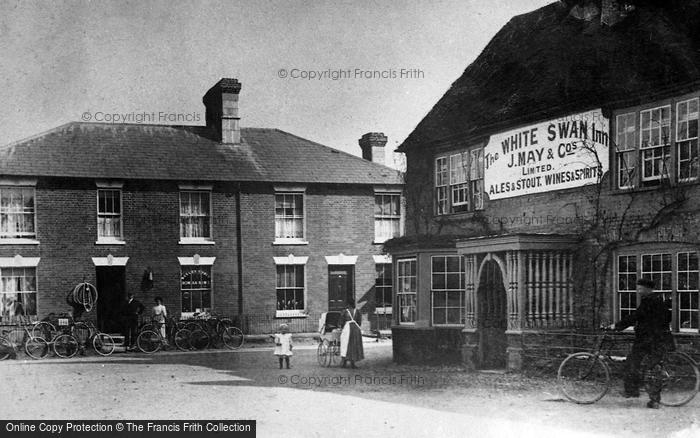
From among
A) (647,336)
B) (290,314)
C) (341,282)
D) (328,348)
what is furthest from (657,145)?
(290,314)

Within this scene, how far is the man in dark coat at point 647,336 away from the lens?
11.0 m

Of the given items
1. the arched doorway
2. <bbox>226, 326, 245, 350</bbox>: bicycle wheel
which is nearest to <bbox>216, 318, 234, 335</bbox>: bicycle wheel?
<bbox>226, 326, 245, 350</bbox>: bicycle wheel

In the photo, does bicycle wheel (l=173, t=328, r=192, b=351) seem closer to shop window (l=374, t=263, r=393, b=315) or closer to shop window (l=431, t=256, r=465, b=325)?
shop window (l=374, t=263, r=393, b=315)

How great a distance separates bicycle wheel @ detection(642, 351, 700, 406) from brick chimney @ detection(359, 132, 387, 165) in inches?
525

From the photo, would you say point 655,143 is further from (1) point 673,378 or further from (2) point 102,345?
(2) point 102,345

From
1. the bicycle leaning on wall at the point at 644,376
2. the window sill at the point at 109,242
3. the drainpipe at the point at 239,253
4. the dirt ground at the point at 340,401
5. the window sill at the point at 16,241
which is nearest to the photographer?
the dirt ground at the point at 340,401

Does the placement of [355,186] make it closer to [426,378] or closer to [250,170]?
[250,170]

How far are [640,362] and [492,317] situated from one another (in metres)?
5.54

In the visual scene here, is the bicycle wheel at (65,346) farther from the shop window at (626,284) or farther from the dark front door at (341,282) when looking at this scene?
the shop window at (626,284)

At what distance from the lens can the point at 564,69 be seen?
51.0ft

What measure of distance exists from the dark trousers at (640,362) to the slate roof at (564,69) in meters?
4.70

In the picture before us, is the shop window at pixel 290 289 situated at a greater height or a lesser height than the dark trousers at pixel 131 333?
greater

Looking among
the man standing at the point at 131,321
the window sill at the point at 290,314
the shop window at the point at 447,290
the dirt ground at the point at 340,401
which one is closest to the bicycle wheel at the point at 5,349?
the dirt ground at the point at 340,401

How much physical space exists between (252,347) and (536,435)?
41.7 feet
